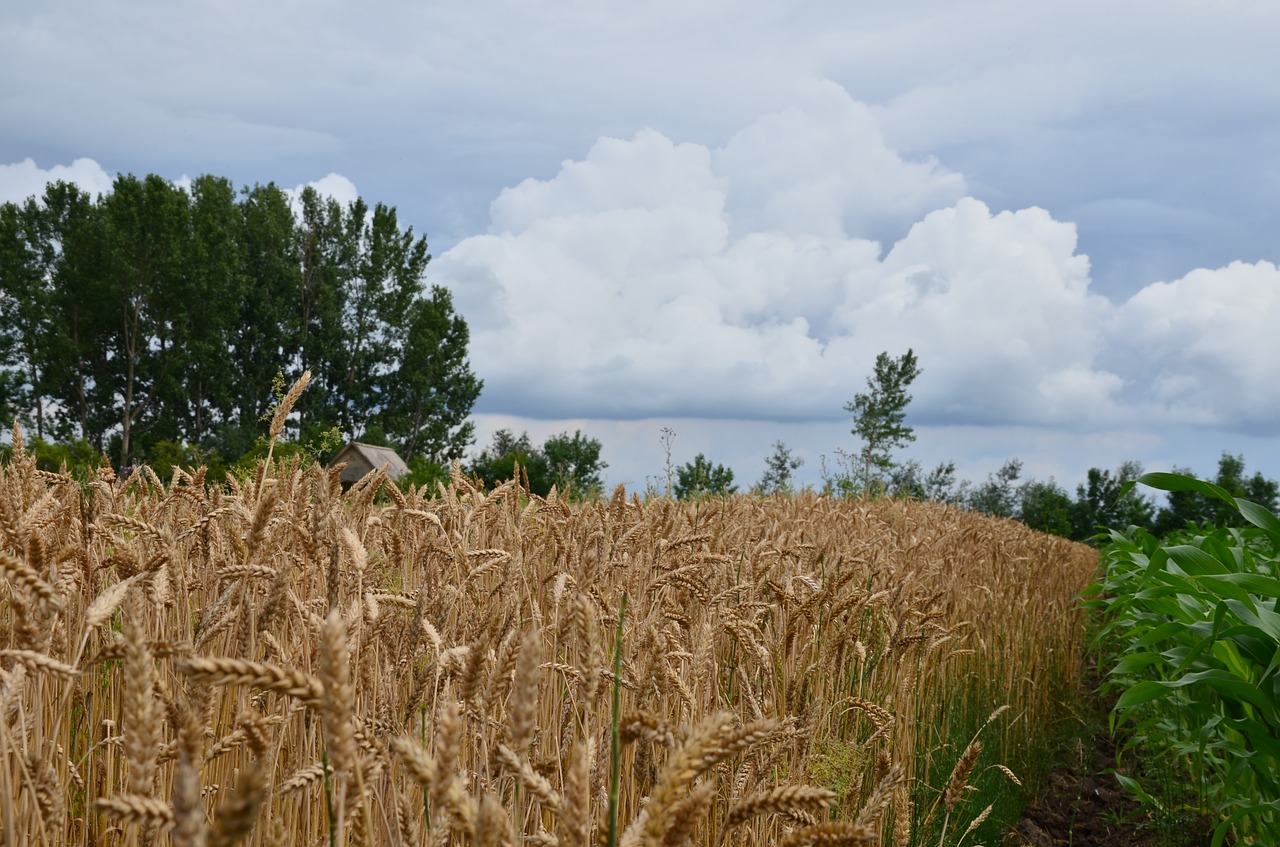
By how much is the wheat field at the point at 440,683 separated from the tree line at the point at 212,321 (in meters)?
29.4

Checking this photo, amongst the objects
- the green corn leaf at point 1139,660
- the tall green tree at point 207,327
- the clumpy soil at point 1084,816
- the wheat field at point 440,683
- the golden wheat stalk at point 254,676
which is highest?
the tall green tree at point 207,327

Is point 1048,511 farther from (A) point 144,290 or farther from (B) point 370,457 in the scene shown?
(A) point 144,290

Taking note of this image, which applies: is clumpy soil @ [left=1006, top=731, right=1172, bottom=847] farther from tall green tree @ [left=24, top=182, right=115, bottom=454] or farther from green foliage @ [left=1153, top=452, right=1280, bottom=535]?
tall green tree @ [left=24, top=182, right=115, bottom=454]

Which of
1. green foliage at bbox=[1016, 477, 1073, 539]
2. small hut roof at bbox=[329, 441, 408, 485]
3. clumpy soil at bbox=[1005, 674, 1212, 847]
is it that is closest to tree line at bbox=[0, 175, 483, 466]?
small hut roof at bbox=[329, 441, 408, 485]

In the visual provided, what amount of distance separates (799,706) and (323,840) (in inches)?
41.6

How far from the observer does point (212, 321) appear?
112 feet

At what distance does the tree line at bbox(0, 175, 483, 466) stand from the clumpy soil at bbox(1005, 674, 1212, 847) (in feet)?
93.1

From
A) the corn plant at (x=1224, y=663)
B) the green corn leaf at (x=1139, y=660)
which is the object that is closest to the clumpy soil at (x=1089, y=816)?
the corn plant at (x=1224, y=663)

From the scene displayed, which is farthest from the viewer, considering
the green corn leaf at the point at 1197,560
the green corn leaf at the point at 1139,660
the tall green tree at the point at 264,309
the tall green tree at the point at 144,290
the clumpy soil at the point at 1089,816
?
the tall green tree at the point at 264,309

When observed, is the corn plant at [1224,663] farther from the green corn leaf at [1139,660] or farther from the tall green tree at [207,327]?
the tall green tree at [207,327]

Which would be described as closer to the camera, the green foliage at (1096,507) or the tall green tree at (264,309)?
the green foliage at (1096,507)

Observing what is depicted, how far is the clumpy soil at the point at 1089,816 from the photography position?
15.0ft

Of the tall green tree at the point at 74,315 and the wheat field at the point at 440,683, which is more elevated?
the tall green tree at the point at 74,315

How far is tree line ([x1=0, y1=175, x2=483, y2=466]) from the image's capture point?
32.9 meters
